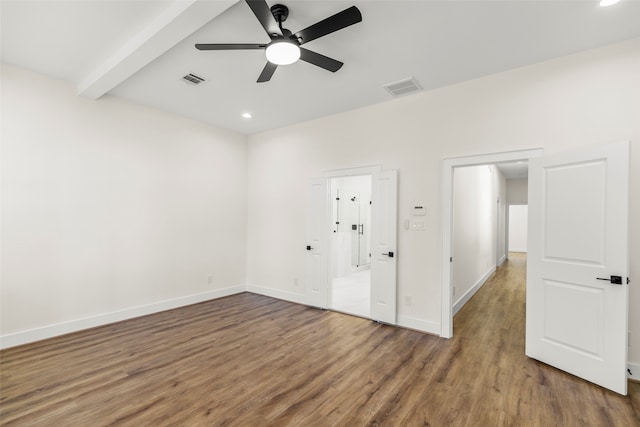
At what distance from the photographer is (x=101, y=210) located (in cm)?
402

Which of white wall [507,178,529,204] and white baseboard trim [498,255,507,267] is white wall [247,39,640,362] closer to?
white baseboard trim [498,255,507,267]

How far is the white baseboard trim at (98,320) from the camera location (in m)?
3.32

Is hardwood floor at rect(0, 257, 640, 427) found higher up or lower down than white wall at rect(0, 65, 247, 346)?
lower down

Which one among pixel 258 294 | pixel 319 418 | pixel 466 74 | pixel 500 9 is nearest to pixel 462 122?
pixel 466 74

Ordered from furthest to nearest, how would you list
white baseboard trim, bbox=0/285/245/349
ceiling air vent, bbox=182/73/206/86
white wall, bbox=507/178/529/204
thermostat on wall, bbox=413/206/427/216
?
white wall, bbox=507/178/529/204
thermostat on wall, bbox=413/206/427/216
ceiling air vent, bbox=182/73/206/86
white baseboard trim, bbox=0/285/245/349

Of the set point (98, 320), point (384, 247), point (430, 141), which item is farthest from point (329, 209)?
point (98, 320)

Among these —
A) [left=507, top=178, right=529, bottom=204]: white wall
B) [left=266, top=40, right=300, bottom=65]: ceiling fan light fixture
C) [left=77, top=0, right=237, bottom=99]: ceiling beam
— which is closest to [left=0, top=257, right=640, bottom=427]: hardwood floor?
[left=266, top=40, right=300, bottom=65]: ceiling fan light fixture

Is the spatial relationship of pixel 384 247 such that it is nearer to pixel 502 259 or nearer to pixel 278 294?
pixel 278 294

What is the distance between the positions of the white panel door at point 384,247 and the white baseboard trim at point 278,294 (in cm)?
144

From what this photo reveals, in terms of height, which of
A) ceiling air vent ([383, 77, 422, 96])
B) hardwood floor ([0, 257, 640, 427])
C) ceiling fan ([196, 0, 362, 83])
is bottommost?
hardwood floor ([0, 257, 640, 427])

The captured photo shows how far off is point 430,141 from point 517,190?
8.88 metres

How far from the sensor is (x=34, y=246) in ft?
11.4

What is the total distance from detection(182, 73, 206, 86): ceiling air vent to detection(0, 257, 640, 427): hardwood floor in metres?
3.23

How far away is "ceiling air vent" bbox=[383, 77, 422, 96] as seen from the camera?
3541 millimetres
